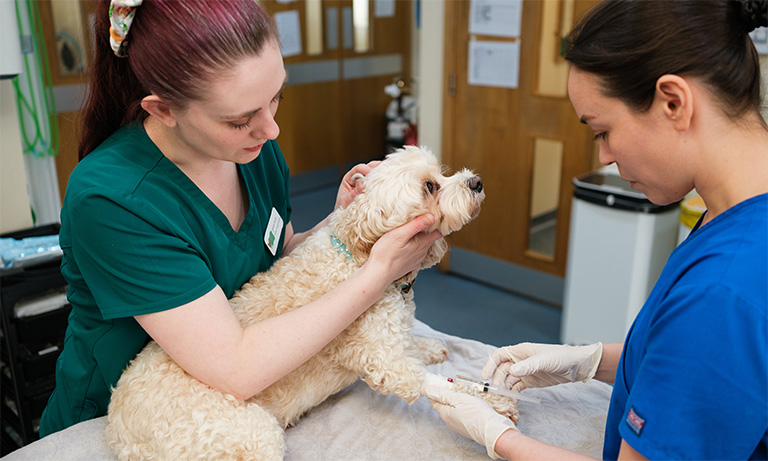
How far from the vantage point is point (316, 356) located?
1336 millimetres

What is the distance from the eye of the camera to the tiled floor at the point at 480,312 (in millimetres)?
3348

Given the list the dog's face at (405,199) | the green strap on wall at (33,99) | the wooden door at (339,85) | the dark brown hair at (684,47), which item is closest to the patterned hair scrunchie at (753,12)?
the dark brown hair at (684,47)

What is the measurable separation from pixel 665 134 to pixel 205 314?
823 mm

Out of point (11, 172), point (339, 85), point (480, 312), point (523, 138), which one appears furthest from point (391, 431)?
point (339, 85)

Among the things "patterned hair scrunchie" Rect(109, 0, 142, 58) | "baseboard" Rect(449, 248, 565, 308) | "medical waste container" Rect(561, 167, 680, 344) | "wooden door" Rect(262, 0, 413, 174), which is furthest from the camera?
"wooden door" Rect(262, 0, 413, 174)

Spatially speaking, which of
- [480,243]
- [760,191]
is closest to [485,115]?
[480,243]

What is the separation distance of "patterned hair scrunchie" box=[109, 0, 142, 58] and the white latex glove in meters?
0.93

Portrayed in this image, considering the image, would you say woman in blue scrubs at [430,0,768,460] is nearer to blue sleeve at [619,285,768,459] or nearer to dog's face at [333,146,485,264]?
blue sleeve at [619,285,768,459]

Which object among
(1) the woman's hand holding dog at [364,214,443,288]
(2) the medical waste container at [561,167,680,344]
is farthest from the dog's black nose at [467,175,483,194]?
(2) the medical waste container at [561,167,680,344]

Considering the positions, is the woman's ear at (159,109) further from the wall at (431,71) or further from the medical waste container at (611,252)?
the wall at (431,71)

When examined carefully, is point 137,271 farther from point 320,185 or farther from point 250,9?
point 320,185

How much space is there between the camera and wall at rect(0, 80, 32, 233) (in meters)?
2.40

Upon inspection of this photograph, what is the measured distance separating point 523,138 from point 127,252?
114 inches

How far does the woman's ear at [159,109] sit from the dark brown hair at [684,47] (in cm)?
76
